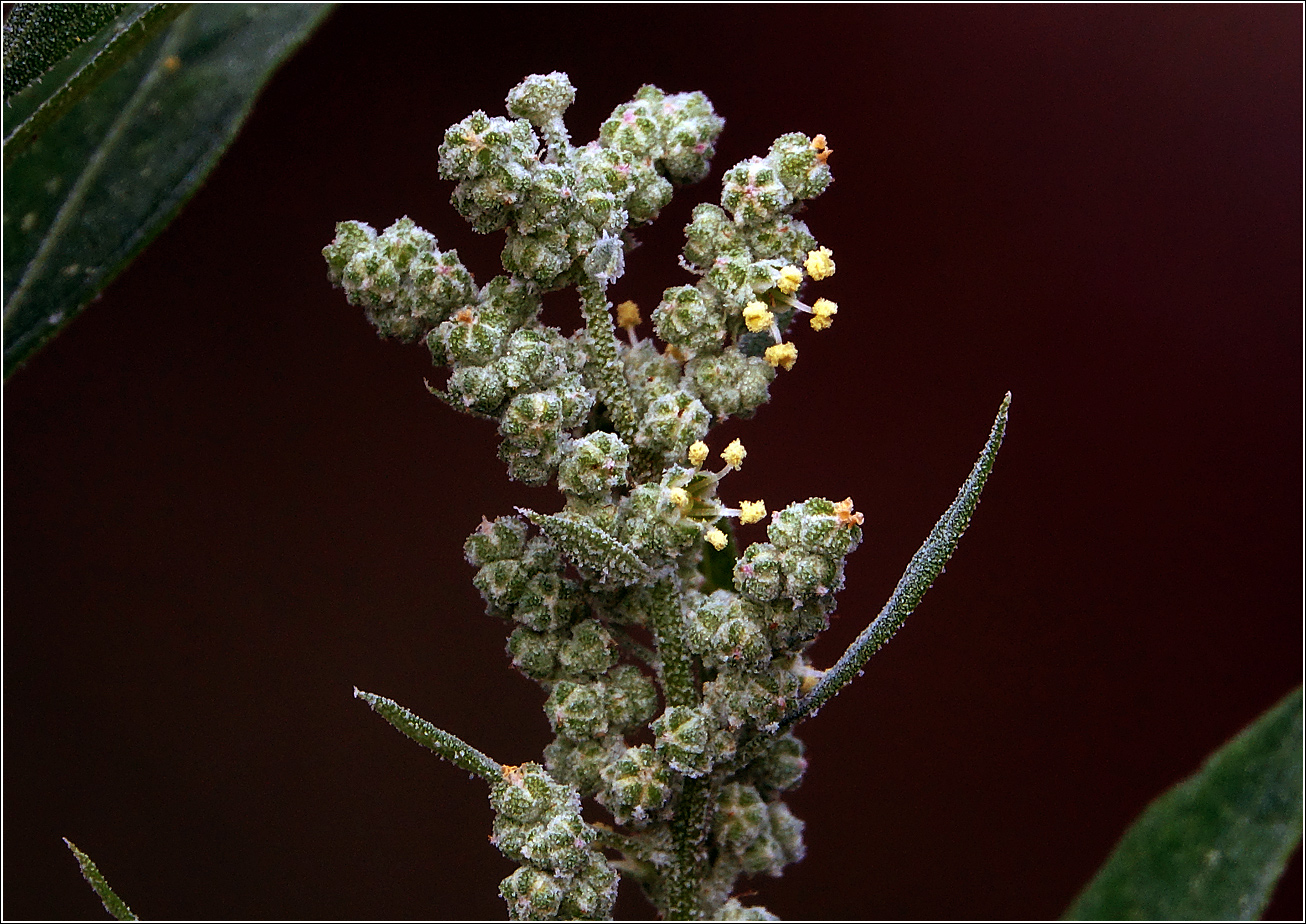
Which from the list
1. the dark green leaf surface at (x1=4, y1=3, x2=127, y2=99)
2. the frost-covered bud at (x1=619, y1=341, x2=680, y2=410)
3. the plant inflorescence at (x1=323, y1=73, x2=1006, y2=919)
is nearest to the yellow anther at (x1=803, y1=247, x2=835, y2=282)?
the plant inflorescence at (x1=323, y1=73, x2=1006, y2=919)

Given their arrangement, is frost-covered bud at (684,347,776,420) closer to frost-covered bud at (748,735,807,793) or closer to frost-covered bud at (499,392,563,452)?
frost-covered bud at (499,392,563,452)

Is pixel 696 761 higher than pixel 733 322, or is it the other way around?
pixel 733 322

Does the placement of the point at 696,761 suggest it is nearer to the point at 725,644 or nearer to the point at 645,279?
the point at 725,644

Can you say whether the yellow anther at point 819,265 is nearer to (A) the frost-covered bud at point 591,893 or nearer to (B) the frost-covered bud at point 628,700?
(B) the frost-covered bud at point 628,700

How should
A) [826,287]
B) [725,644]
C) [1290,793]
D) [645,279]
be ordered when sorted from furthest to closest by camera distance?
[645,279] < [826,287] < [1290,793] < [725,644]

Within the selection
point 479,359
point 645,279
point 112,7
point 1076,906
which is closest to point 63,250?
point 112,7

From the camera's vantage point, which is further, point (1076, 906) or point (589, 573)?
point (1076, 906)

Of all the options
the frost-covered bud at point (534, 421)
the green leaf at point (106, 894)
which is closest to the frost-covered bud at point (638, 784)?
the frost-covered bud at point (534, 421)

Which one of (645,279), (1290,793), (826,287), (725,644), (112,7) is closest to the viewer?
(725,644)
